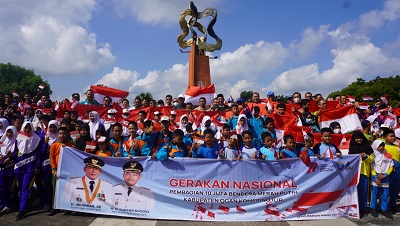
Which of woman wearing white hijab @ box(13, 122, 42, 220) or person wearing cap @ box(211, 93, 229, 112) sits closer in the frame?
woman wearing white hijab @ box(13, 122, 42, 220)

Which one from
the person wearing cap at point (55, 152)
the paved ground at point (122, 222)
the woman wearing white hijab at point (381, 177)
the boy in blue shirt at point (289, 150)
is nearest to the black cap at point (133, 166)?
the paved ground at point (122, 222)

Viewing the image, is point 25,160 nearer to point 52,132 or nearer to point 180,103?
point 52,132

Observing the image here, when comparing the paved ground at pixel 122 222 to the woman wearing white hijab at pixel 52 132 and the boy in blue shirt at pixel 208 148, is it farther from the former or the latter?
the woman wearing white hijab at pixel 52 132

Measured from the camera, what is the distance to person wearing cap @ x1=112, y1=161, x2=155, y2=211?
592 cm

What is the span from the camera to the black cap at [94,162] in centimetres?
608

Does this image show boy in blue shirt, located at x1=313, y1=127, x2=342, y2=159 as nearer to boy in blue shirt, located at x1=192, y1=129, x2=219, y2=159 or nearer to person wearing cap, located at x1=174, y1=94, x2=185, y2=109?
boy in blue shirt, located at x1=192, y1=129, x2=219, y2=159

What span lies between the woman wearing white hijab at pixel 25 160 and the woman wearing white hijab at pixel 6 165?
0.46ft

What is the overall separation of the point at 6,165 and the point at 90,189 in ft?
5.76

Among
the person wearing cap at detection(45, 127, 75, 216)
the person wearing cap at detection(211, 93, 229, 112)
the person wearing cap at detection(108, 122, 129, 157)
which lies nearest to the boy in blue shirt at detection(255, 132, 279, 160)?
the person wearing cap at detection(108, 122, 129, 157)

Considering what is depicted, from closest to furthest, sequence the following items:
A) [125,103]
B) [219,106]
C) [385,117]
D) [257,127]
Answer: [257,127], [385,117], [219,106], [125,103]

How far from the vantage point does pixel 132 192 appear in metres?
5.98

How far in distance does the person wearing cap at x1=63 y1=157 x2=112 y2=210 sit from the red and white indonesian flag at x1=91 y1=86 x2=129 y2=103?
5400 millimetres

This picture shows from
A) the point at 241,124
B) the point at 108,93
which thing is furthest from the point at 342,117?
the point at 108,93

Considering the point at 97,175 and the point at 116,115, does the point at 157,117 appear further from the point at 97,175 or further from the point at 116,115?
the point at 97,175
